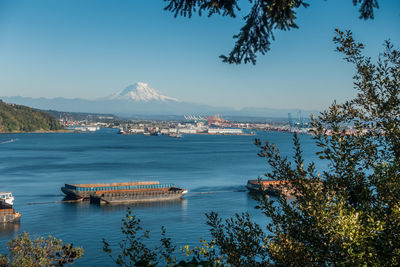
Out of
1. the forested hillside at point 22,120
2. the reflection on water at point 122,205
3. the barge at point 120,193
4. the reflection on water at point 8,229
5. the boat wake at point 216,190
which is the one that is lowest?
the reflection on water at point 122,205

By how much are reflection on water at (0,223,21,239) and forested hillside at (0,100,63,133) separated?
2946 inches

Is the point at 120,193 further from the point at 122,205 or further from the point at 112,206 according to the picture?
the point at 112,206

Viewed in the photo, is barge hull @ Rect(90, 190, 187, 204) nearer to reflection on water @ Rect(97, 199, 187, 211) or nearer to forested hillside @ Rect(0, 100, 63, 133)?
reflection on water @ Rect(97, 199, 187, 211)

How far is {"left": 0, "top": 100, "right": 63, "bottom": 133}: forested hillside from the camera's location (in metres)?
85.3

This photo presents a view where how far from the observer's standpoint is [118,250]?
481 inches

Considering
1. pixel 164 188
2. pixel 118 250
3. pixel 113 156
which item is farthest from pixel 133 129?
pixel 118 250

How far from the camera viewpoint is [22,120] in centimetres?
8738

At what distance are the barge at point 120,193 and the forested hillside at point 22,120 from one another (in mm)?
70014

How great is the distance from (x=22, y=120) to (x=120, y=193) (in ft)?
242

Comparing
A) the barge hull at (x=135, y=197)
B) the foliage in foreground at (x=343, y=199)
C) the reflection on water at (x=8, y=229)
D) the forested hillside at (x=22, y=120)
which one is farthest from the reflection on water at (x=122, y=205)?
the forested hillside at (x=22, y=120)

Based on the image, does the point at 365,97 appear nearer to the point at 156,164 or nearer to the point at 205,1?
the point at 205,1

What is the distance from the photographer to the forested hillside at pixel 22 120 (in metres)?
85.3

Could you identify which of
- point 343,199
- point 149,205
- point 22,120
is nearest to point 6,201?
point 149,205

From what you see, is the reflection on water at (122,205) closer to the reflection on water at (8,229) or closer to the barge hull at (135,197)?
the barge hull at (135,197)
